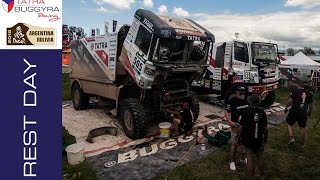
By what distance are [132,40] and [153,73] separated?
1170 mm

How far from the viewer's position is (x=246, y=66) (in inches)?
473

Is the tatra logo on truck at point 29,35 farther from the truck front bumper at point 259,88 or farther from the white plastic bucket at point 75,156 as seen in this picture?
the truck front bumper at point 259,88

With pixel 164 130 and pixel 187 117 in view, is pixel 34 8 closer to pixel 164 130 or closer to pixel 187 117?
pixel 164 130

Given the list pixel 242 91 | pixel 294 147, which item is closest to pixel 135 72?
pixel 242 91

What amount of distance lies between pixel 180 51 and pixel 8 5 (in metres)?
5.49

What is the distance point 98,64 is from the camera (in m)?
10.3

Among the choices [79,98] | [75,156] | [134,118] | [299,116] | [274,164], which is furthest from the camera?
[79,98]

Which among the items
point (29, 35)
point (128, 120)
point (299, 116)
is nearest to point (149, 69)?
point (128, 120)

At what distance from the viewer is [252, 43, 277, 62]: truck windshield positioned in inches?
476

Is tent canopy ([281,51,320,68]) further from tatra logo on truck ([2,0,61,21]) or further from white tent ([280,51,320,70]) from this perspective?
tatra logo on truck ([2,0,61,21])

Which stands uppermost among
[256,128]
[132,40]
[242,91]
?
[132,40]

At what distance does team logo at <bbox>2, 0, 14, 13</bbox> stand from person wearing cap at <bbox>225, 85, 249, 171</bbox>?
4344 mm

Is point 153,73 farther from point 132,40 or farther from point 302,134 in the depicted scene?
point 302,134

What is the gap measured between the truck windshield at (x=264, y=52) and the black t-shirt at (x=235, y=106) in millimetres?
6123
